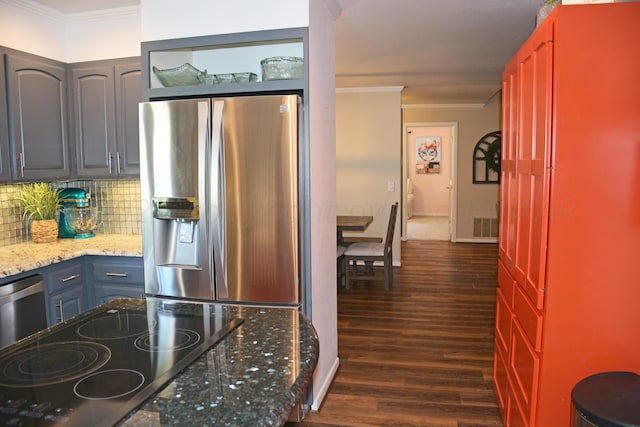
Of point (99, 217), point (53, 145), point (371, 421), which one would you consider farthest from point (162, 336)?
point (99, 217)

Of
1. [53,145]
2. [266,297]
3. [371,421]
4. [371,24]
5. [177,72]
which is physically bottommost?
[371,421]

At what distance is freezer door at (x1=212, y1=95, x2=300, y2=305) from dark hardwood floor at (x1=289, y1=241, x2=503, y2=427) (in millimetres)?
923

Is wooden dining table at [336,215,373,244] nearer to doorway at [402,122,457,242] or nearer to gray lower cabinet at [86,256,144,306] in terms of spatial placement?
gray lower cabinet at [86,256,144,306]

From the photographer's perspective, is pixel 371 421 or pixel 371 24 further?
pixel 371 24

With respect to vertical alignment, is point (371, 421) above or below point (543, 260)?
below

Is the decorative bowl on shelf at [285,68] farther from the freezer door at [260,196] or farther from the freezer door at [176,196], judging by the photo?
the freezer door at [176,196]

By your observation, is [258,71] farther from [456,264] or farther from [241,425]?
[456,264]

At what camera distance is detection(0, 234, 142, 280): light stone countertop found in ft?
8.96

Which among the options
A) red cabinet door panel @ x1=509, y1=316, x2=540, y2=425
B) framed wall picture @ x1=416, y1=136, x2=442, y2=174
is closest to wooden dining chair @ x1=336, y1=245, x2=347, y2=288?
red cabinet door panel @ x1=509, y1=316, x2=540, y2=425

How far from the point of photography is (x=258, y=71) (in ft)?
9.64

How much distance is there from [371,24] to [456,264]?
430 cm

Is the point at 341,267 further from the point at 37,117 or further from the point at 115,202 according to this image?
the point at 37,117

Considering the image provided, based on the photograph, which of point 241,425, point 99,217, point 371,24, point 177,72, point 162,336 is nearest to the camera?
point 241,425

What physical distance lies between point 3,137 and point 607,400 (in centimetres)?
342
